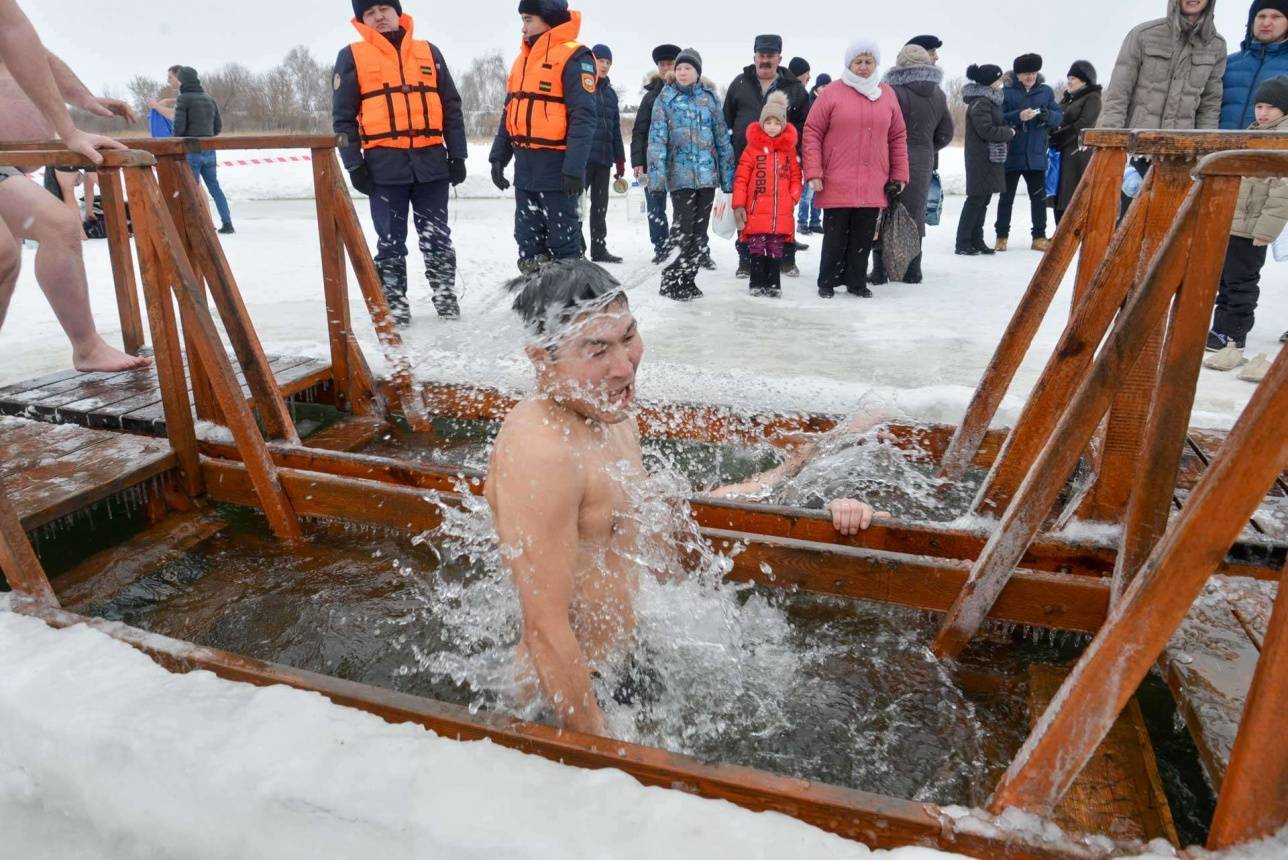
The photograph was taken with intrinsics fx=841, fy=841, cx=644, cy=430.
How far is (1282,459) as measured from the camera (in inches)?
53.8

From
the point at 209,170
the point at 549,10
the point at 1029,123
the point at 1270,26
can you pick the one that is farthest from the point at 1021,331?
the point at 209,170

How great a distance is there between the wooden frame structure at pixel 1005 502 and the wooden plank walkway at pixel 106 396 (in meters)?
0.36

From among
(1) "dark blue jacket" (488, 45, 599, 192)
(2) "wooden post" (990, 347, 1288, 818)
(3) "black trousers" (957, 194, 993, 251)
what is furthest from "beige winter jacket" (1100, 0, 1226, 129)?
(2) "wooden post" (990, 347, 1288, 818)

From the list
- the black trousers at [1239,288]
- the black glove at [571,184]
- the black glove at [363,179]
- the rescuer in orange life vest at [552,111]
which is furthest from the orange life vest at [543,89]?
the black trousers at [1239,288]

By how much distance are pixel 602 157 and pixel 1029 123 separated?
4.73 metres

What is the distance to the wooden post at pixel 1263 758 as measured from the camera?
4.58 feet

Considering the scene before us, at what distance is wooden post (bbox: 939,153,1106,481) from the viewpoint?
118 inches

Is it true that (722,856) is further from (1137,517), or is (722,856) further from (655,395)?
(655,395)

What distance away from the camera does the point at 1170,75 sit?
555cm

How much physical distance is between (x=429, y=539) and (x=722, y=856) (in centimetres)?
199

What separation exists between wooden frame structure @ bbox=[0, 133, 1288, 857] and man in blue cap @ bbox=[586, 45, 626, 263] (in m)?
4.41

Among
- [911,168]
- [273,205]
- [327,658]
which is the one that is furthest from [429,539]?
[273,205]

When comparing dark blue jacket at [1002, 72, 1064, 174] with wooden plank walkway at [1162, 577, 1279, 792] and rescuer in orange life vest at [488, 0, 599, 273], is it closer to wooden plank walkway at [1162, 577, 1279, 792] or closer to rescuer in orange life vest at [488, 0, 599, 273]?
rescuer in orange life vest at [488, 0, 599, 273]

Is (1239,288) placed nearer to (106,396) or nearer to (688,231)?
(688,231)
